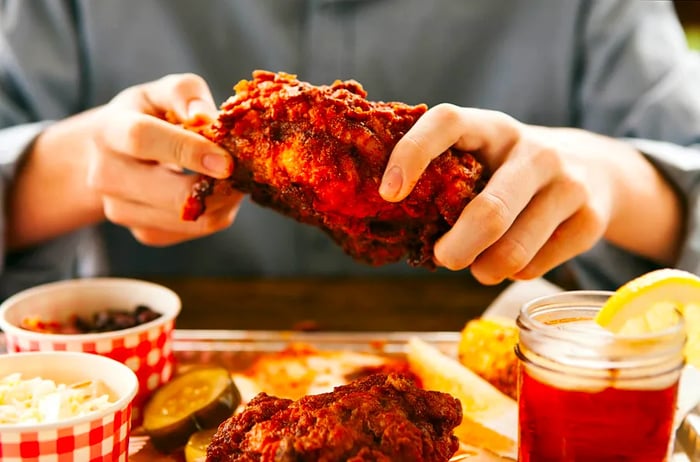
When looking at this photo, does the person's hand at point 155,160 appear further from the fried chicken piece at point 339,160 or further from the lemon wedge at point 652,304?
the lemon wedge at point 652,304

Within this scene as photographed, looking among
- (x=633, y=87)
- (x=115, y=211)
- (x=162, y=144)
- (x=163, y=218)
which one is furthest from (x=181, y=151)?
(x=633, y=87)

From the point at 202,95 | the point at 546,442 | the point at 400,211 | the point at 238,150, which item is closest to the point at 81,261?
the point at 202,95

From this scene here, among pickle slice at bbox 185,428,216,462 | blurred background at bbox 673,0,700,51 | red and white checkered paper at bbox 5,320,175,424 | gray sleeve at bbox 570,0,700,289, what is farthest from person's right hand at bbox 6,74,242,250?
blurred background at bbox 673,0,700,51

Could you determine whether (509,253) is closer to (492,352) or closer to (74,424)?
(492,352)

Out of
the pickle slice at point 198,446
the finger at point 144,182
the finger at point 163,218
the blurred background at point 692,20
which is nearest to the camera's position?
the pickle slice at point 198,446

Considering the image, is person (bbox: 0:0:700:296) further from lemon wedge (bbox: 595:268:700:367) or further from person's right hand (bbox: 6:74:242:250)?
lemon wedge (bbox: 595:268:700:367)

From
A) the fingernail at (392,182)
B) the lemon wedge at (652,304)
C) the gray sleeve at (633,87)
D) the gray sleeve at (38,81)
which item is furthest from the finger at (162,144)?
the gray sleeve at (633,87)
